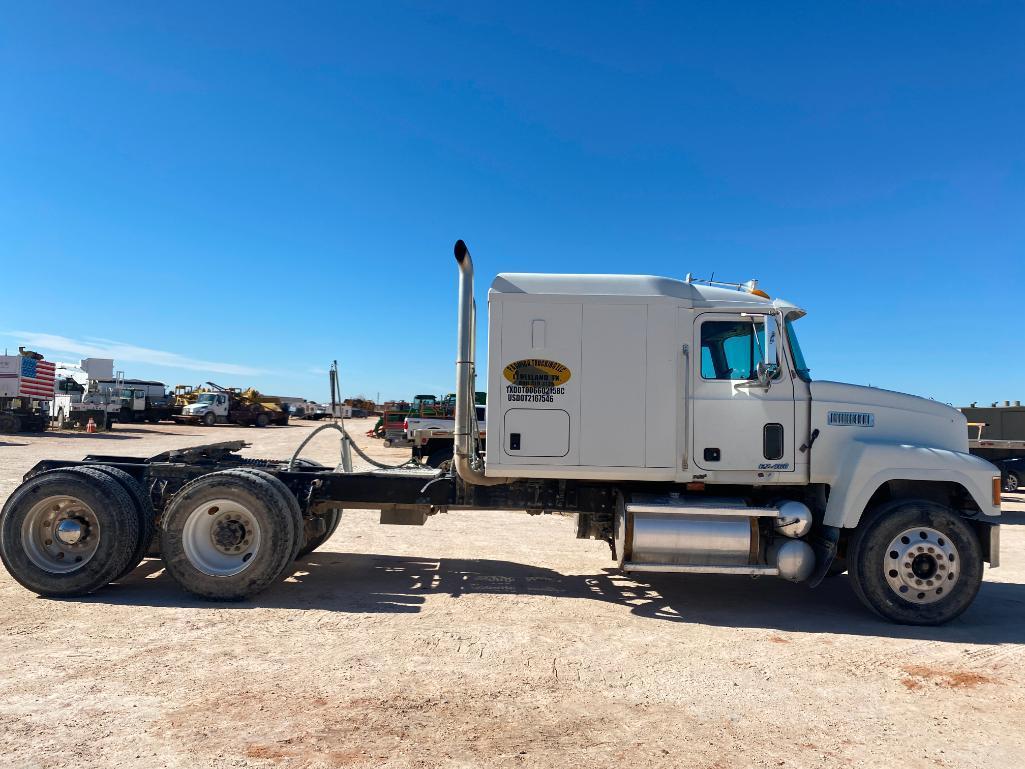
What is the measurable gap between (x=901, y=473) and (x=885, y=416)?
635 millimetres

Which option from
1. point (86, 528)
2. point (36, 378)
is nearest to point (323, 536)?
point (86, 528)

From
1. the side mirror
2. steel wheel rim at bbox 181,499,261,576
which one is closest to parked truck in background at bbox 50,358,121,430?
steel wheel rim at bbox 181,499,261,576

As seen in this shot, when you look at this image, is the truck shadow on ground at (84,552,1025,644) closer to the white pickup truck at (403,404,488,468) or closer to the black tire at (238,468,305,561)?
the black tire at (238,468,305,561)

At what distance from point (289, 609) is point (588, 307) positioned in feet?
12.9

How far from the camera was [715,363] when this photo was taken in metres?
6.04

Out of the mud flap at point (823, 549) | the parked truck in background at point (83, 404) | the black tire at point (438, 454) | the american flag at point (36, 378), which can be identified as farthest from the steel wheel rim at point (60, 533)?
the parked truck in background at point (83, 404)

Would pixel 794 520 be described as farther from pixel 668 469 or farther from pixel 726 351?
pixel 726 351

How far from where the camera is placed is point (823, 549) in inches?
235

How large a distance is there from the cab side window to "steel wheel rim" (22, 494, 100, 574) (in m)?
6.08

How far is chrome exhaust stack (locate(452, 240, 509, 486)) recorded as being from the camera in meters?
6.12

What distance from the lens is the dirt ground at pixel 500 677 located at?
3.41 metres

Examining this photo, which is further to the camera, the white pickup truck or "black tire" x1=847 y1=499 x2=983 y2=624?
the white pickup truck

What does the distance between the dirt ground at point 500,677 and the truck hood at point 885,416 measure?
1.73 meters

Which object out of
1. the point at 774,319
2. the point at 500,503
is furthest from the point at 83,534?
the point at 774,319
